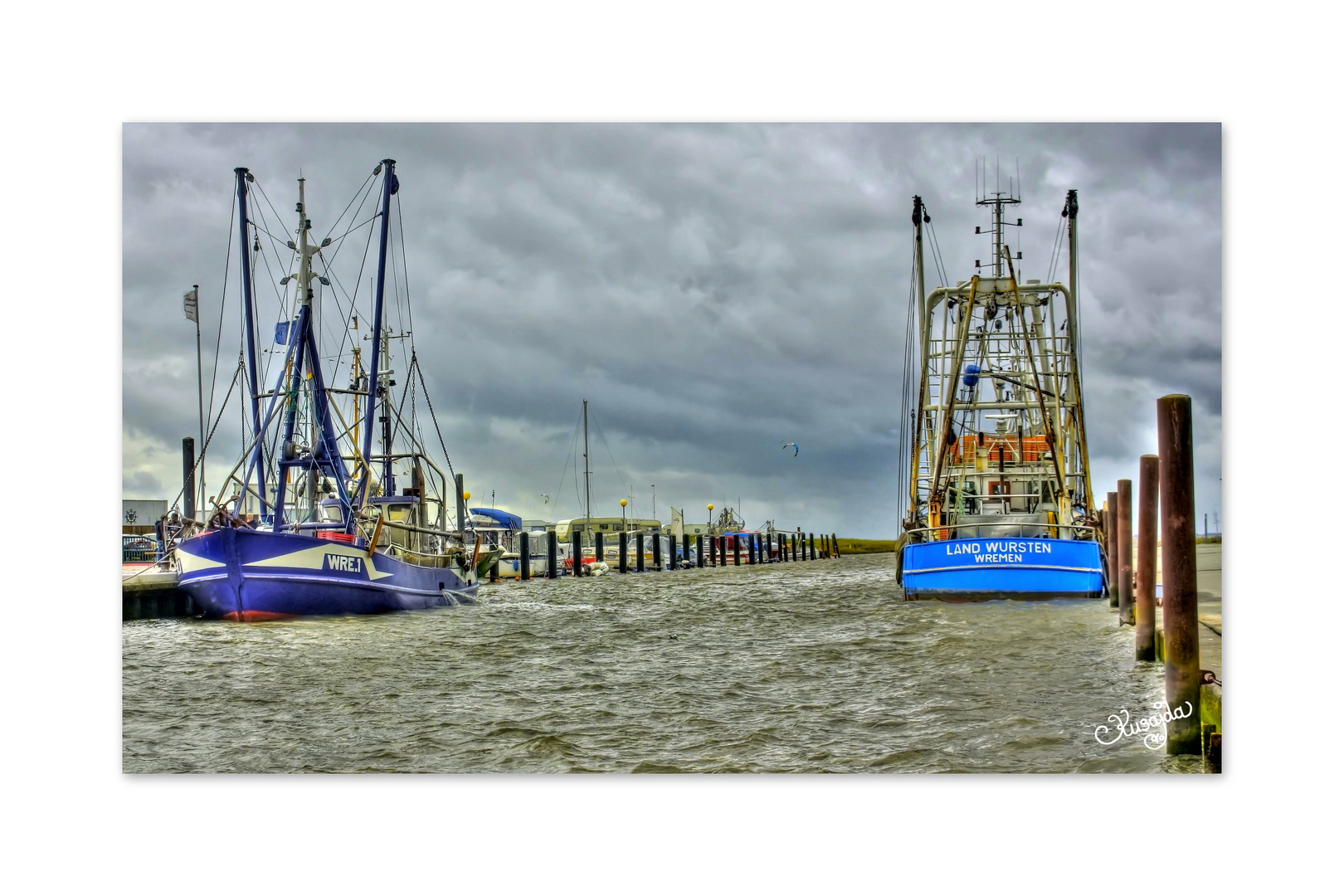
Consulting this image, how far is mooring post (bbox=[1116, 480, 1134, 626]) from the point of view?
875 centimetres

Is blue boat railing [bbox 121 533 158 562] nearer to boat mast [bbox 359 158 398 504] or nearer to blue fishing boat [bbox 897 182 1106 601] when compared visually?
boat mast [bbox 359 158 398 504]

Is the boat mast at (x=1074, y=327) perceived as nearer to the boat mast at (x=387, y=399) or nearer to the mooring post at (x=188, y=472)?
the mooring post at (x=188, y=472)

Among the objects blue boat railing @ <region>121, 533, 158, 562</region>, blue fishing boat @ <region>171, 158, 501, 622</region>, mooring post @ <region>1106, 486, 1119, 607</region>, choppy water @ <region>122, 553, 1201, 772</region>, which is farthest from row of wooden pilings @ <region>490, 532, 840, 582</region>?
blue boat railing @ <region>121, 533, 158, 562</region>

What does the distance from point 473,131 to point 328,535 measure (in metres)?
8.25

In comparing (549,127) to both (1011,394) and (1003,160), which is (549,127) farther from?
(1011,394)

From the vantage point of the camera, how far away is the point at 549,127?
6137 mm

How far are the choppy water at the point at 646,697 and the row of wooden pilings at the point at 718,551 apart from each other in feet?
25.7

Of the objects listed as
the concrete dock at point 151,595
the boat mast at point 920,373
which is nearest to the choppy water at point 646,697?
the concrete dock at point 151,595

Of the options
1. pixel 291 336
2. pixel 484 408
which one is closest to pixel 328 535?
pixel 291 336

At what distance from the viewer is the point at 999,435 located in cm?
1187

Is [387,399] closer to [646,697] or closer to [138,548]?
[138,548]

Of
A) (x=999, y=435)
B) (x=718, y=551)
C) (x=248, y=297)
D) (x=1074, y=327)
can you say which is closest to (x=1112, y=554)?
(x=999, y=435)

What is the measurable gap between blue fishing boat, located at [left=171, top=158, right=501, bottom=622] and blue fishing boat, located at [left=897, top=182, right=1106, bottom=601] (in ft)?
13.6

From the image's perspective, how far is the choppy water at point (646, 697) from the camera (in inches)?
226
